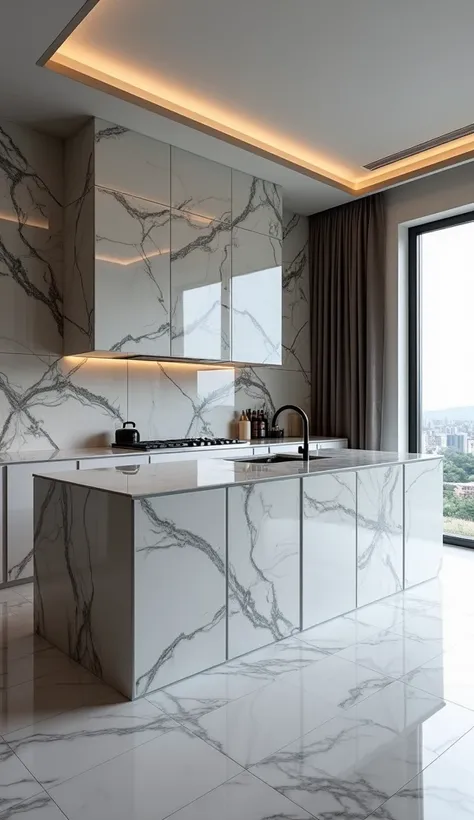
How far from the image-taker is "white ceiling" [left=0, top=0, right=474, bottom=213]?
278 cm

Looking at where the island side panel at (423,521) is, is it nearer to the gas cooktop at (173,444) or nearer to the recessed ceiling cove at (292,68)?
the gas cooktop at (173,444)

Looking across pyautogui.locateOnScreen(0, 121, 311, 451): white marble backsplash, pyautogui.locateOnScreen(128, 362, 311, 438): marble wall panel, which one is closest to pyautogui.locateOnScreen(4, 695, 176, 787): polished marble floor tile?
pyautogui.locateOnScreen(0, 121, 311, 451): white marble backsplash

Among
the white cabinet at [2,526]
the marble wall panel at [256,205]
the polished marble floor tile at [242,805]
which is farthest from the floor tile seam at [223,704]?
the marble wall panel at [256,205]

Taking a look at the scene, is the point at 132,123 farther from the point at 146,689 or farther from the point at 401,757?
the point at 401,757

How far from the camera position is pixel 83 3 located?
2525mm

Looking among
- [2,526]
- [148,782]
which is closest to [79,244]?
[2,526]

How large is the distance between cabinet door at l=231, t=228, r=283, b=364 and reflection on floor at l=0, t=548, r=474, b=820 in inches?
98.9

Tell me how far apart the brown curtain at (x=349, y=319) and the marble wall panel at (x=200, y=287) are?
1.30 metres

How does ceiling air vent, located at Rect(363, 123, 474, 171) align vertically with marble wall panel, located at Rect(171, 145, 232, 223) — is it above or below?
above

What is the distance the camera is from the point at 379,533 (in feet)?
9.92

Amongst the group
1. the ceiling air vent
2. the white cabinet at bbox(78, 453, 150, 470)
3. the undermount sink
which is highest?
the ceiling air vent

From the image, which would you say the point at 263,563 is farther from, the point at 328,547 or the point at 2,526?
the point at 2,526

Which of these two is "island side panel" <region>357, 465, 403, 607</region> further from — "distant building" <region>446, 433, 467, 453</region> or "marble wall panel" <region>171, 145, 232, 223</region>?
"marble wall panel" <region>171, 145, 232, 223</region>

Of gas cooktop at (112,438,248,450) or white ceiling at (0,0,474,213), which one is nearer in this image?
white ceiling at (0,0,474,213)
